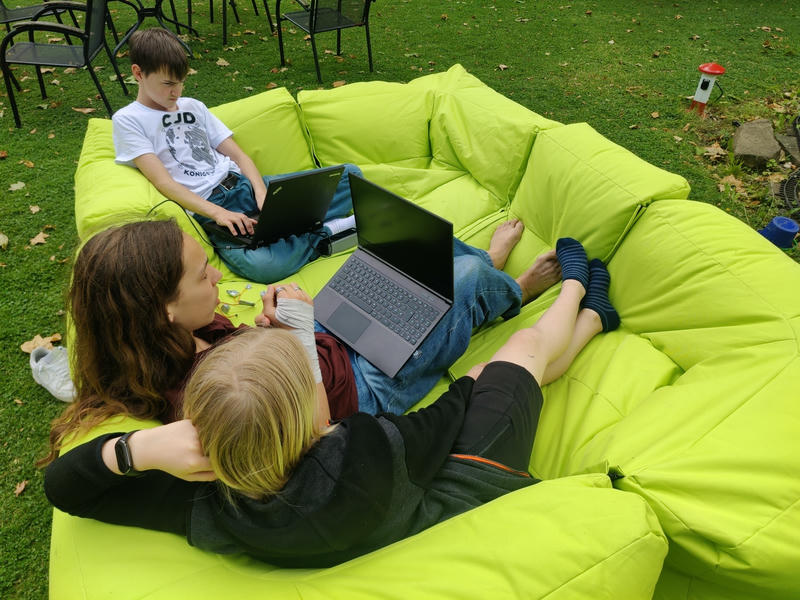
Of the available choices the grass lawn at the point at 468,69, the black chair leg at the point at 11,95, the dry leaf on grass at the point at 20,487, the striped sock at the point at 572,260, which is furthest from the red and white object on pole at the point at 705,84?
the black chair leg at the point at 11,95

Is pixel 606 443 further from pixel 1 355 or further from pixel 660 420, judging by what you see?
pixel 1 355

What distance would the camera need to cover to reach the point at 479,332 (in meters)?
2.36

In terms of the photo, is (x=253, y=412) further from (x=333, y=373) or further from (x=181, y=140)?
(x=181, y=140)

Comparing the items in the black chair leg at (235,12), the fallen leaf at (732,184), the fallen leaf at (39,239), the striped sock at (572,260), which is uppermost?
the black chair leg at (235,12)

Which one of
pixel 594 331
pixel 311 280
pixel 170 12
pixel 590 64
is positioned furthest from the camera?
pixel 170 12

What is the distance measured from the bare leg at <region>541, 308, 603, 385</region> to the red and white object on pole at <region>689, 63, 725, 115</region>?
11.0ft

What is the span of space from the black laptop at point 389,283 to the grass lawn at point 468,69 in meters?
1.29

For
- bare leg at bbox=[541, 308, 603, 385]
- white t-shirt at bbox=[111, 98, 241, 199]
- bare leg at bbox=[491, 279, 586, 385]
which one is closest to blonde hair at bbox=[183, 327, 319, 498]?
bare leg at bbox=[491, 279, 586, 385]

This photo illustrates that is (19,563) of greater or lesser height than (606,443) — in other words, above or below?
below

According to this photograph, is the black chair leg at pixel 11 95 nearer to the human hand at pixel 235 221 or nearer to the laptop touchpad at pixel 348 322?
the human hand at pixel 235 221

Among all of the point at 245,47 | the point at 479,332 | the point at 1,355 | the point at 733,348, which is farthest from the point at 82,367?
the point at 245,47

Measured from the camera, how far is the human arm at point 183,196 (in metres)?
2.66

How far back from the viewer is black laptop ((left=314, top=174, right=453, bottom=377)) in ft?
6.55

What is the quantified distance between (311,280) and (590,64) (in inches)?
191
